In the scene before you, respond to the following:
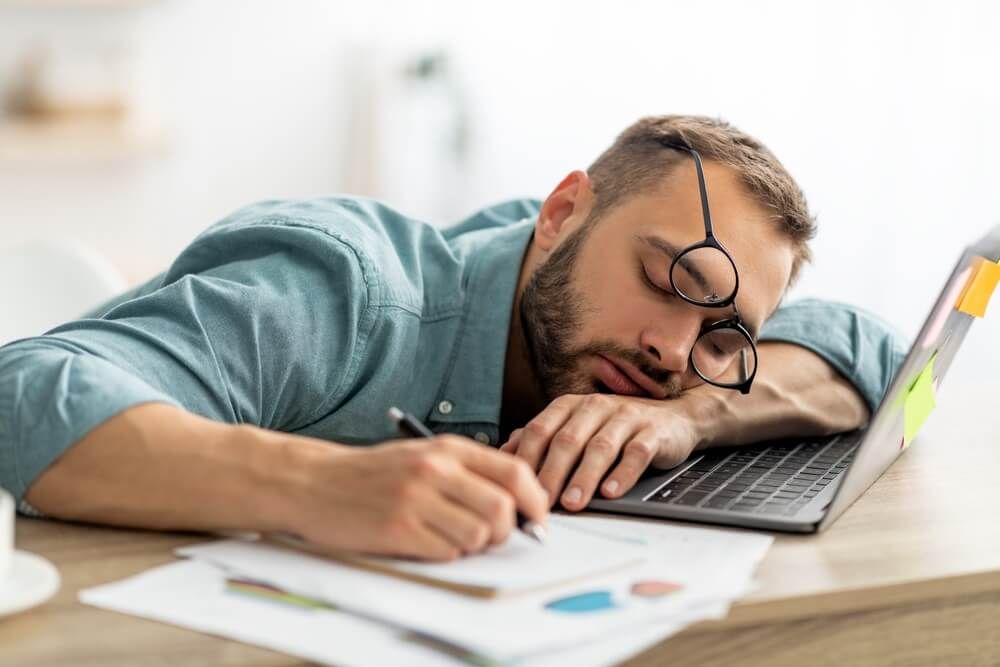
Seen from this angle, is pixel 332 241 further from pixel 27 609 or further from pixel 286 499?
pixel 27 609

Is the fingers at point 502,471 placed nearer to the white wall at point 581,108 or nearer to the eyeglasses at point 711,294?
the eyeglasses at point 711,294

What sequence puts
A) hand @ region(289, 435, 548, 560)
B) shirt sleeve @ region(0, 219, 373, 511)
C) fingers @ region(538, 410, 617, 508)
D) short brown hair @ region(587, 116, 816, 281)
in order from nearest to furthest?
hand @ region(289, 435, 548, 560) → shirt sleeve @ region(0, 219, 373, 511) → fingers @ region(538, 410, 617, 508) → short brown hair @ region(587, 116, 816, 281)

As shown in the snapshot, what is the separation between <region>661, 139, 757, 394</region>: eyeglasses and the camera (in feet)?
4.06

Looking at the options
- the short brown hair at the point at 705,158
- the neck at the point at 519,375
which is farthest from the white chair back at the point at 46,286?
the short brown hair at the point at 705,158

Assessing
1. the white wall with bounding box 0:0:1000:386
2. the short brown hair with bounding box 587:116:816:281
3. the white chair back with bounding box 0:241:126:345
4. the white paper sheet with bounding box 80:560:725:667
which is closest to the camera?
the white paper sheet with bounding box 80:560:725:667

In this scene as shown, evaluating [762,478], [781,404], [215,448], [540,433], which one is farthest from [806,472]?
[215,448]

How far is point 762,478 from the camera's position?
110 centimetres

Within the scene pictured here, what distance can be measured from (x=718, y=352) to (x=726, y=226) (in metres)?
0.14

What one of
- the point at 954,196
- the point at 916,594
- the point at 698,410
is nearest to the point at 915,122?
the point at 954,196

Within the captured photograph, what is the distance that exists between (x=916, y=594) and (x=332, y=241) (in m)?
0.61

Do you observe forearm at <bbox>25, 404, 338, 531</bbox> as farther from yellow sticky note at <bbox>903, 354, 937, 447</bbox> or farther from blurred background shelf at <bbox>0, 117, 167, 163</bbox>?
blurred background shelf at <bbox>0, 117, 167, 163</bbox>

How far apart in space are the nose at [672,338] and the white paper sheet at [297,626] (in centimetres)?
50

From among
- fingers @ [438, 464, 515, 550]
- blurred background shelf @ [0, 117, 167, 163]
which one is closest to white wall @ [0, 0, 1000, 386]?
blurred background shelf @ [0, 117, 167, 163]

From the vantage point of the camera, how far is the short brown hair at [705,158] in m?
1.35
